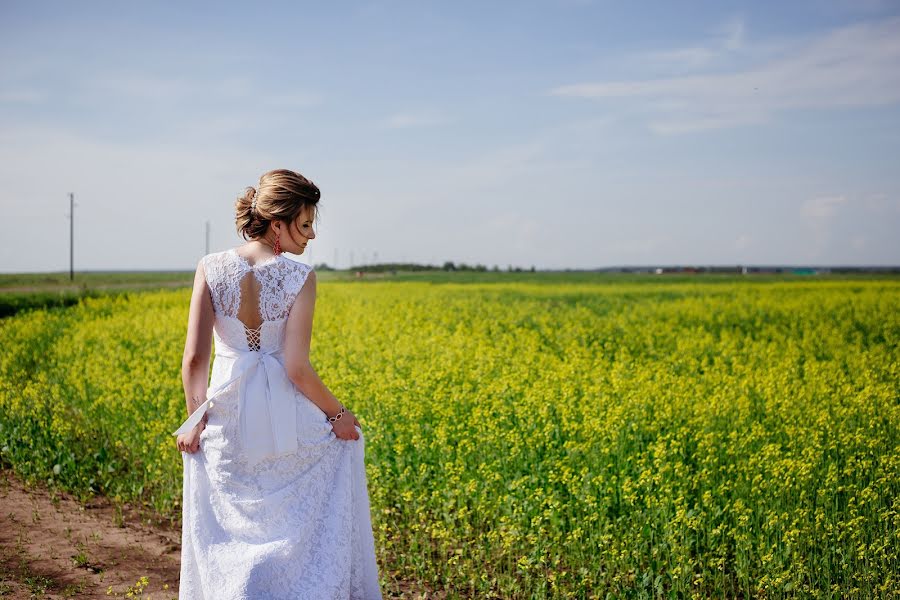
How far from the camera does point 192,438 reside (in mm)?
3576

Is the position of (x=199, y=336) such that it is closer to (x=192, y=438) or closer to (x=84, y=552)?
(x=192, y=438)

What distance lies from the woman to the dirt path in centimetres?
162

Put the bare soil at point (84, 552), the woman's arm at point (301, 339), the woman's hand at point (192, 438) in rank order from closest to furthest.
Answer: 1. the woman's arm at point (301, 339)
2. the woman's hand at point (192, 438)
3. the bare soil at point (84, 552)

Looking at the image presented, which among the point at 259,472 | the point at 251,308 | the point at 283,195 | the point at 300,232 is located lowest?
the point at 259,472

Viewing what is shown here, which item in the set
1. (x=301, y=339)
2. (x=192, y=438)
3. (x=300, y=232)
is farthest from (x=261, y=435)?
(x=300, y=232)

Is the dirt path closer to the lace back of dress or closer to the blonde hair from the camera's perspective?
the lace back of dress

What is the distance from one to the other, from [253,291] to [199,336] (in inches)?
12.6

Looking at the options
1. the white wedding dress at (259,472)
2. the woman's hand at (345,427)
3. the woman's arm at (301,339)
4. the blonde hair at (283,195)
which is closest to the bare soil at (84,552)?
the white wedding dress at (259,472)

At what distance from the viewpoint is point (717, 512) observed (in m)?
5.18

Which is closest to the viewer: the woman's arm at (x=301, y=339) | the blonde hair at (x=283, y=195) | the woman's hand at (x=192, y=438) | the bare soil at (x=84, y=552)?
the blonde hair at (x=283, y=195)

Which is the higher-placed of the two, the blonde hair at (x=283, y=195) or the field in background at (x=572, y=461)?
the blonde hair at (x=283, y=195)

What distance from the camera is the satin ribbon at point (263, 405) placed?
3.49m

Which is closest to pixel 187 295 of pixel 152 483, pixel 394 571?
pixel 152 483

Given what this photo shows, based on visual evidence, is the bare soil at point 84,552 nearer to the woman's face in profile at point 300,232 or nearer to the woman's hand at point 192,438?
the woman's hand at point 192,438
